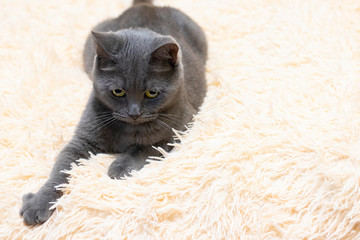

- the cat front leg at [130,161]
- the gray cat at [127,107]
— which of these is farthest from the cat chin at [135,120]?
the cat front leg at [130,161]

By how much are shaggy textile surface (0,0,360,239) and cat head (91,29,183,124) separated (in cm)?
18

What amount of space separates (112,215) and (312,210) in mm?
558

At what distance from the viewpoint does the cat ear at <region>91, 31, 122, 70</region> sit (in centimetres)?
106

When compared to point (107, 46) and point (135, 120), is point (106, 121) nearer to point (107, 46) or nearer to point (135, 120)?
point (135, 120)

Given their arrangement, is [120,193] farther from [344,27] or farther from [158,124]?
[344,27]

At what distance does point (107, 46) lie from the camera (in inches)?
42.4

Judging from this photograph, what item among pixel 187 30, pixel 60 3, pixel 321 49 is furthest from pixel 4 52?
pixel 321 49

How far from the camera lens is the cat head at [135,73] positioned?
1078mm

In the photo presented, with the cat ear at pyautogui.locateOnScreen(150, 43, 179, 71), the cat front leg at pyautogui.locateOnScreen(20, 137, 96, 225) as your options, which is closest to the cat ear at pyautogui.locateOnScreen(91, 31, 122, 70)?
the cat ear at pyautogui.locateOnScreen(150, 43, 179, 71)

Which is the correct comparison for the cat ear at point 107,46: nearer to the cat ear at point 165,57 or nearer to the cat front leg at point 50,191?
the cat ear at point 165,57

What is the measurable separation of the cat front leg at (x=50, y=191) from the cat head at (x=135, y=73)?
19 centimetres

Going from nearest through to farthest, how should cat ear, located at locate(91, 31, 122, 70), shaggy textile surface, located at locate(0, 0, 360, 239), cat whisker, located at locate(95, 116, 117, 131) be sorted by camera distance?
shaggy textile surface, located at locate(0, 0, 360, 239) < cat ear, located at locate(91, 31, 122, 70) < cat whisker, located at locate(95, 116, 117, 131)

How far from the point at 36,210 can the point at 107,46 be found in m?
0.52

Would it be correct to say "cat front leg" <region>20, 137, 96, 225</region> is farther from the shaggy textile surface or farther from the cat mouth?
the cat mouth
